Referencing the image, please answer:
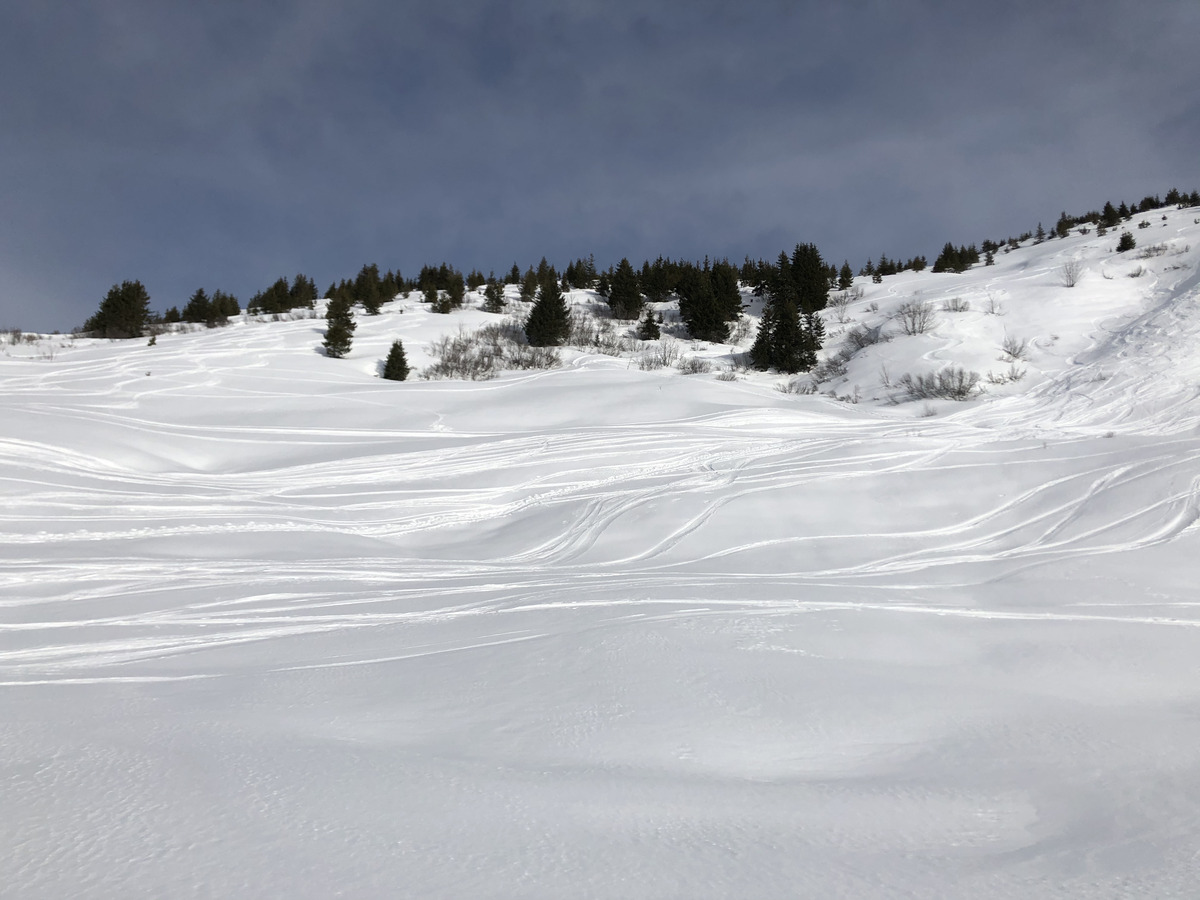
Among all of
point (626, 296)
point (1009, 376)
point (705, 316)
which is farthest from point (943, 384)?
point (626, 296)

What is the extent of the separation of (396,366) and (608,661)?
20.3 meters

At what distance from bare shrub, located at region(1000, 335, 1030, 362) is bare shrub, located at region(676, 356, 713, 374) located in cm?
992

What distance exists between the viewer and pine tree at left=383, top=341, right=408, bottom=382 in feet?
71.8

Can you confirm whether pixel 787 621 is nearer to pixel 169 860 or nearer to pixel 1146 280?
pixel 169 860

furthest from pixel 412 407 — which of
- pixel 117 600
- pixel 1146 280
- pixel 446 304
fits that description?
pixel 1146 280

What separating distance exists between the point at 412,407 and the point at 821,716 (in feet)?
46.9

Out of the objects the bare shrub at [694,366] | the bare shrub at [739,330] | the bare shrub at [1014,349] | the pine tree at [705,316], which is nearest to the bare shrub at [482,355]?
the bare shrub at [694,366]

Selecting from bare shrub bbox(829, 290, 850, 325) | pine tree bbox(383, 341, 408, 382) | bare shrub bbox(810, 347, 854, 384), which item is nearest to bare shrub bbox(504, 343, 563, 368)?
pine tree bbox(383, 341, 408, 382)

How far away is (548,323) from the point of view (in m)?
27.6

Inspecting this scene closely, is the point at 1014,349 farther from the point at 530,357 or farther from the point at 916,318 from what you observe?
the point at 530,357

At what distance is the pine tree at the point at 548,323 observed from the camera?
2762cm

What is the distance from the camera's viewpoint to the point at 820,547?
7.16m

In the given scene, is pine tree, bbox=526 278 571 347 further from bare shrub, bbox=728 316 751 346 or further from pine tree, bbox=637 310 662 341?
bare shrub, bbox=728 316 751 346

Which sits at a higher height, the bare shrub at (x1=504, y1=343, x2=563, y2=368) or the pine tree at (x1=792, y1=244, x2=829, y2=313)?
the pine tree at (x1=792, y1=244, x2=829, y2=313)
